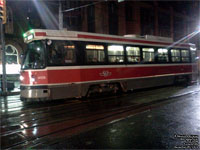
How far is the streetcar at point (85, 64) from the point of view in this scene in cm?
865

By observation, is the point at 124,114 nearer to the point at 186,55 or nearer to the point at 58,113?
the point at 58,113

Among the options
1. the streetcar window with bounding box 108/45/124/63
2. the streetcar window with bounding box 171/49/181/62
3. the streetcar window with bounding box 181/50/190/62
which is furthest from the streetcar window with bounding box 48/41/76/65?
the streetcar window with bounding box 181/50/190/62

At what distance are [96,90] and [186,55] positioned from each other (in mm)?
9548

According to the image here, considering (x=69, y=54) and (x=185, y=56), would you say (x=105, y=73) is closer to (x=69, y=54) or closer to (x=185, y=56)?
(x=69, y=54)

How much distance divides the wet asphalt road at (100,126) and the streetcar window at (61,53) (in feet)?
6.74

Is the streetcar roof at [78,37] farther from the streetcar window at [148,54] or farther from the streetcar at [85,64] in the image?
the streetcar window at [148,54]

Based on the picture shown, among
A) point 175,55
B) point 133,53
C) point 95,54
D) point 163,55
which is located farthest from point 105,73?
point 175,55

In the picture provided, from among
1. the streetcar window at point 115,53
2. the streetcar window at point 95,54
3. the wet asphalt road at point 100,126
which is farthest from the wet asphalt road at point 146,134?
the streetcar window at point 115,53

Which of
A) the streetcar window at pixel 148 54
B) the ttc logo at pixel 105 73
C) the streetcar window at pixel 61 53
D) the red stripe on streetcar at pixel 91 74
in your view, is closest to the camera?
the red stripe on streetcar at pixel 91 74

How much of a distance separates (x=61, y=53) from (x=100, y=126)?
14.1 feet

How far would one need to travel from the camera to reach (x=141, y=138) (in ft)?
16.0

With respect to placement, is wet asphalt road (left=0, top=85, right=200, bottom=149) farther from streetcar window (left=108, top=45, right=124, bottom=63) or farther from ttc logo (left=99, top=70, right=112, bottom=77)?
streetcar window (left=108, top=45, right=124, bottom=63)

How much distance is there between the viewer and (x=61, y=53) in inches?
354

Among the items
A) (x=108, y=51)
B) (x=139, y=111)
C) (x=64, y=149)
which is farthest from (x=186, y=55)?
(x=64, y=149)
